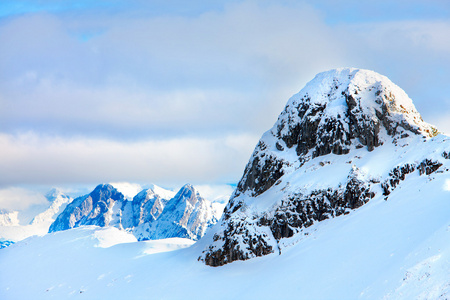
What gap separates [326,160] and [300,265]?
24.9 meters

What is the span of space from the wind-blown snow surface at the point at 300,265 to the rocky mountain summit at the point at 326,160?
254 centimetres

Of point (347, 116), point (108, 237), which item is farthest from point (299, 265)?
point (108, 237)

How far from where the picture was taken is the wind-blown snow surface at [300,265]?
102ft

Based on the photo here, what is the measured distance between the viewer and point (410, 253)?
107 feet

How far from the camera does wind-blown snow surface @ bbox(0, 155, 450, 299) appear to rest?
3120 centimetres

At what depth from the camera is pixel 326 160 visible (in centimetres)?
6588

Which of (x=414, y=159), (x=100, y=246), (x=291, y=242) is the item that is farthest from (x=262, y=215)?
(x=100, y=246)

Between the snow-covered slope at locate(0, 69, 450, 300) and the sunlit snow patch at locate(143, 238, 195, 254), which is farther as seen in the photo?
the sunlit snow patch at locate(143, 238, 195, 254)

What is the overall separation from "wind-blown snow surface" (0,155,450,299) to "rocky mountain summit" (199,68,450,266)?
8.34ft

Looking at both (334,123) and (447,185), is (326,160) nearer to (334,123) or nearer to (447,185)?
(334,123)

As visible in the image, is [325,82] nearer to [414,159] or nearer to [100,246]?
[414,159]

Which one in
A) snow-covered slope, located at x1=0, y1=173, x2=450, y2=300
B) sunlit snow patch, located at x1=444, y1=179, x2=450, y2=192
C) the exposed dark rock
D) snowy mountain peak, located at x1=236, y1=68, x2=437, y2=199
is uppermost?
snowy mountain peak, located at x1=236, y1=68, x2=437, y2=199

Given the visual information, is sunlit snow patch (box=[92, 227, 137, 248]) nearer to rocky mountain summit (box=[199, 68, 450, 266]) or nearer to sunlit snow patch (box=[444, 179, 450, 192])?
rocky mountain summit (box=[199, 68, 450, 266])

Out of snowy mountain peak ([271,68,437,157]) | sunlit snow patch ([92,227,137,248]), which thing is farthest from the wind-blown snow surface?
snowy mountain peak ([271,68,437,157])
